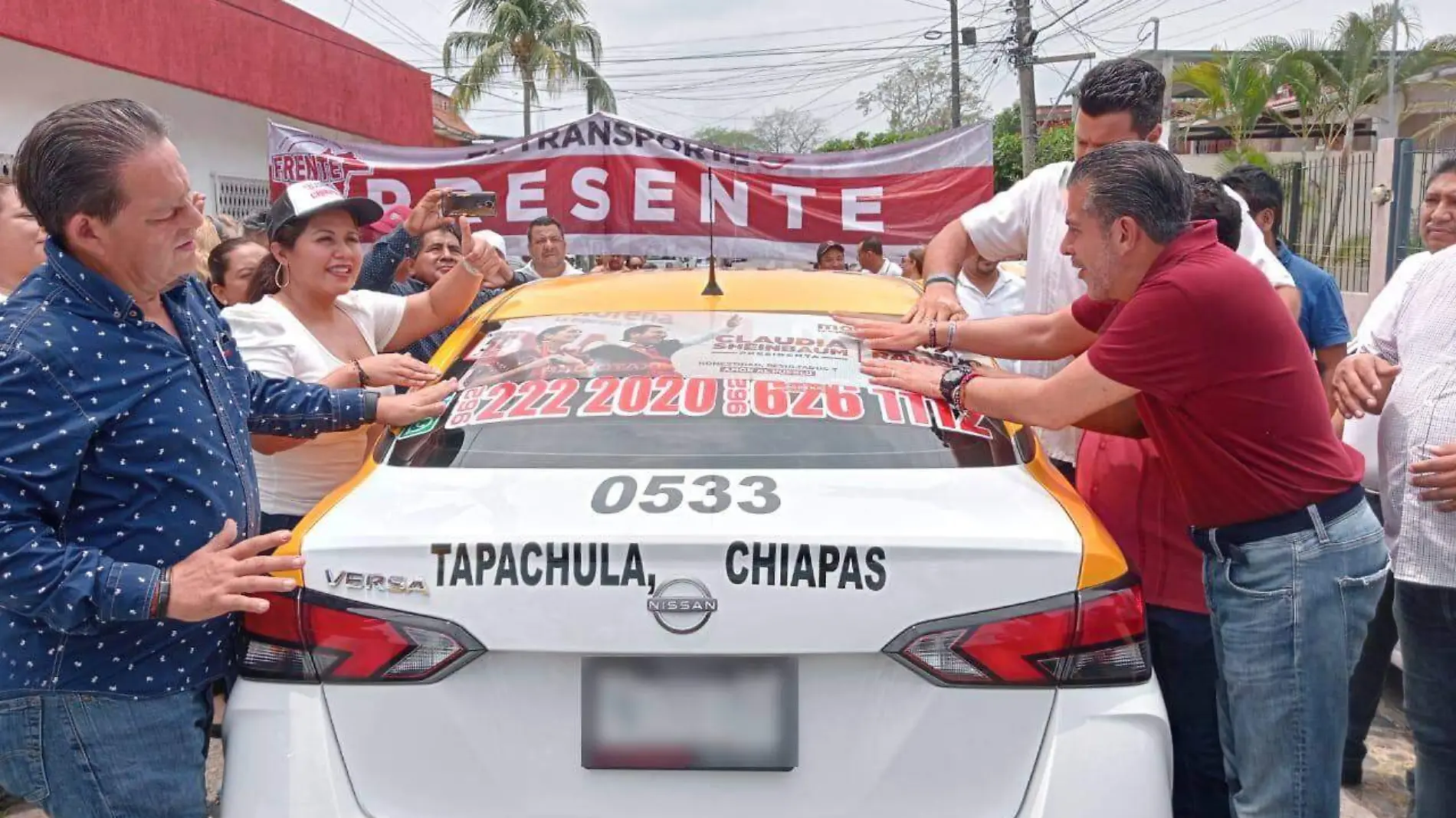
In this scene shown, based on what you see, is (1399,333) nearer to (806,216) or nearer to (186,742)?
(186,742)

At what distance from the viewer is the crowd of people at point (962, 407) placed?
6.16 feet

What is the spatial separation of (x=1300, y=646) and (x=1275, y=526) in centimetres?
25

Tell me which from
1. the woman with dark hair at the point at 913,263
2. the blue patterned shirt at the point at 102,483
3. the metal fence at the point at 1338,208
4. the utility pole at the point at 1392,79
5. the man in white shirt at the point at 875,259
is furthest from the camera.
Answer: the utility pole at the point at 1392,79

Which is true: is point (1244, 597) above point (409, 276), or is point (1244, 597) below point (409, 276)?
below

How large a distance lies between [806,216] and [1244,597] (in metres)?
6.09

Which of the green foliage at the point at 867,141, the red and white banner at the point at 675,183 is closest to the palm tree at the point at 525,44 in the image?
the green foliage at the point at 867,141

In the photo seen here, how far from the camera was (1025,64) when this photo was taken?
22.9 metres

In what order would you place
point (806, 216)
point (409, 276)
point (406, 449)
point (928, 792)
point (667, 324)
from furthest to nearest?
point (806, 216) → point (409, 276) → point (667, 324) → point (406, 449) → point (928, 792)

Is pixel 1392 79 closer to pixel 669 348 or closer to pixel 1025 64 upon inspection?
pixel 1025 64

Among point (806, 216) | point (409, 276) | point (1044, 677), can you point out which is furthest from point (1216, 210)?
point (806, 216)

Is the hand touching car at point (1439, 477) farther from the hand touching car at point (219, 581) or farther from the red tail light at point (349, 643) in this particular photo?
the hand touching car at point (219, 581)

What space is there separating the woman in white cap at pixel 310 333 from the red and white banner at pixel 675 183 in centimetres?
469

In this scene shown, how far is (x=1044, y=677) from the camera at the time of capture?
6.44ft

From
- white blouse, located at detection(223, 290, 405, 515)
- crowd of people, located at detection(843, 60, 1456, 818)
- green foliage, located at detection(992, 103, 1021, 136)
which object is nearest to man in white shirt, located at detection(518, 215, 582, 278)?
white blouse, located at detection(223, 290, 405, 515)
